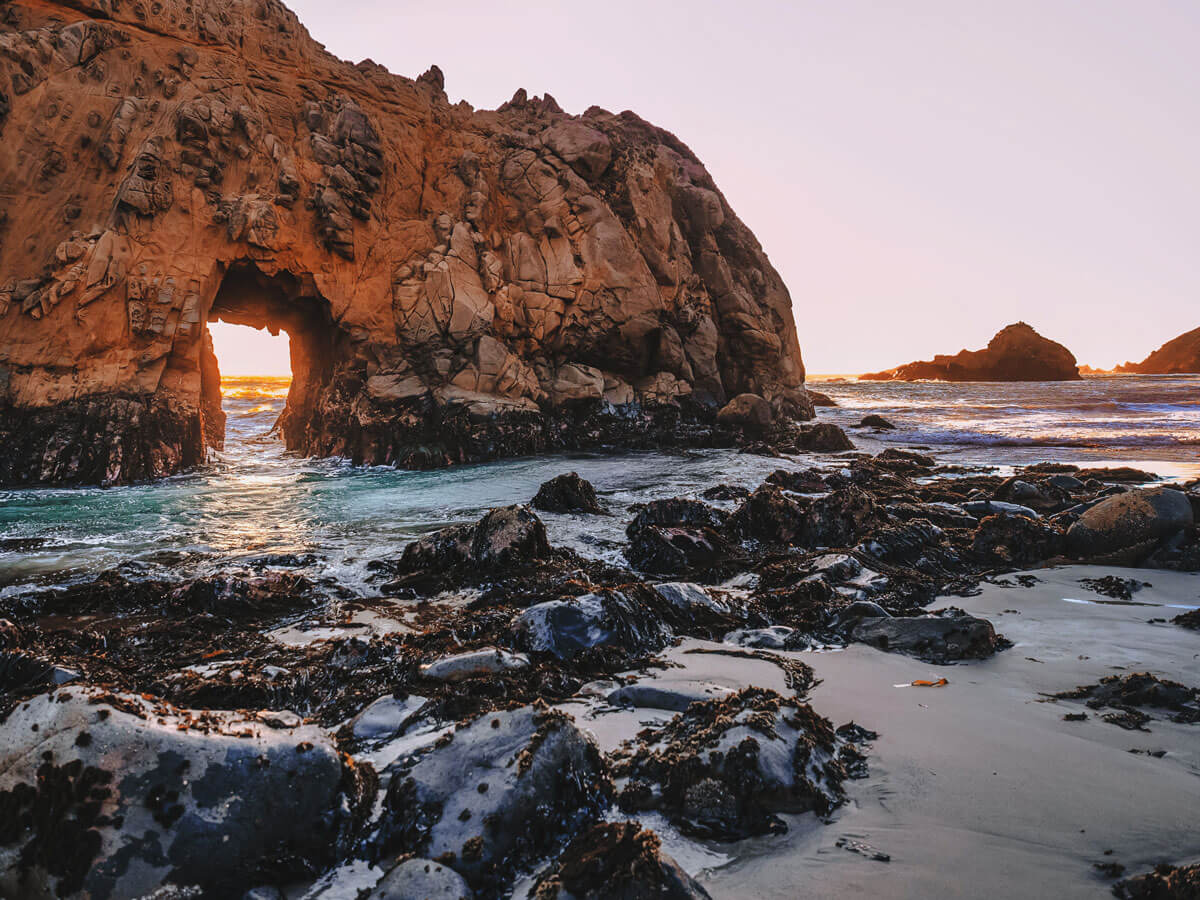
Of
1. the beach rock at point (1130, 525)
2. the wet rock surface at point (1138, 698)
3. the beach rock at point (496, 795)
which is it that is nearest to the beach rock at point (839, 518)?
the beach rock at point (1130, 525)

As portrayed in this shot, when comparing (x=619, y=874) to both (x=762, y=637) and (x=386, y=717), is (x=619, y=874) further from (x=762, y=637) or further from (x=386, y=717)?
(x=762, y=637)

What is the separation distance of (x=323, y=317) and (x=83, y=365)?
5.43 metres

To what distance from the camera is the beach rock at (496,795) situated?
1883mm

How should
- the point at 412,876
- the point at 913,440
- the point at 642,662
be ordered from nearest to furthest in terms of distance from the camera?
the point at 412,876 → the point at 642,662 → the point at 913,440

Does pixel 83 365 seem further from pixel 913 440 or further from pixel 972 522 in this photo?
pixel 913 440

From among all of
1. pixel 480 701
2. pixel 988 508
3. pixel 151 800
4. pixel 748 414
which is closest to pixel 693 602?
pixel 480 701

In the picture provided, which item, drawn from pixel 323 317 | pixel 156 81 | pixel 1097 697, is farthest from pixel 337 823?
pixel 156 81

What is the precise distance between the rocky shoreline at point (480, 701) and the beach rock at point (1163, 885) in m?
0.03

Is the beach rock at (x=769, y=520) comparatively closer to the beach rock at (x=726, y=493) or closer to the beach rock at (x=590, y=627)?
the beach rock at (x=726, y=493)

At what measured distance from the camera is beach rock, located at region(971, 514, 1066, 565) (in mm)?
5688

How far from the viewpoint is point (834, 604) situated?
4.36 m

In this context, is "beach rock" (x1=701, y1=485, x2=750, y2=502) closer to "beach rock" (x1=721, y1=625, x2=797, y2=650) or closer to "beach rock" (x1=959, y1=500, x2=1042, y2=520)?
"beach rock" (x1=959, y1=500, x2=1042, y2=520)

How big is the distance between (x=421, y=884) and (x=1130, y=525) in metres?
6.58

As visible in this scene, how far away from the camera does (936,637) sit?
3508 millimetres
